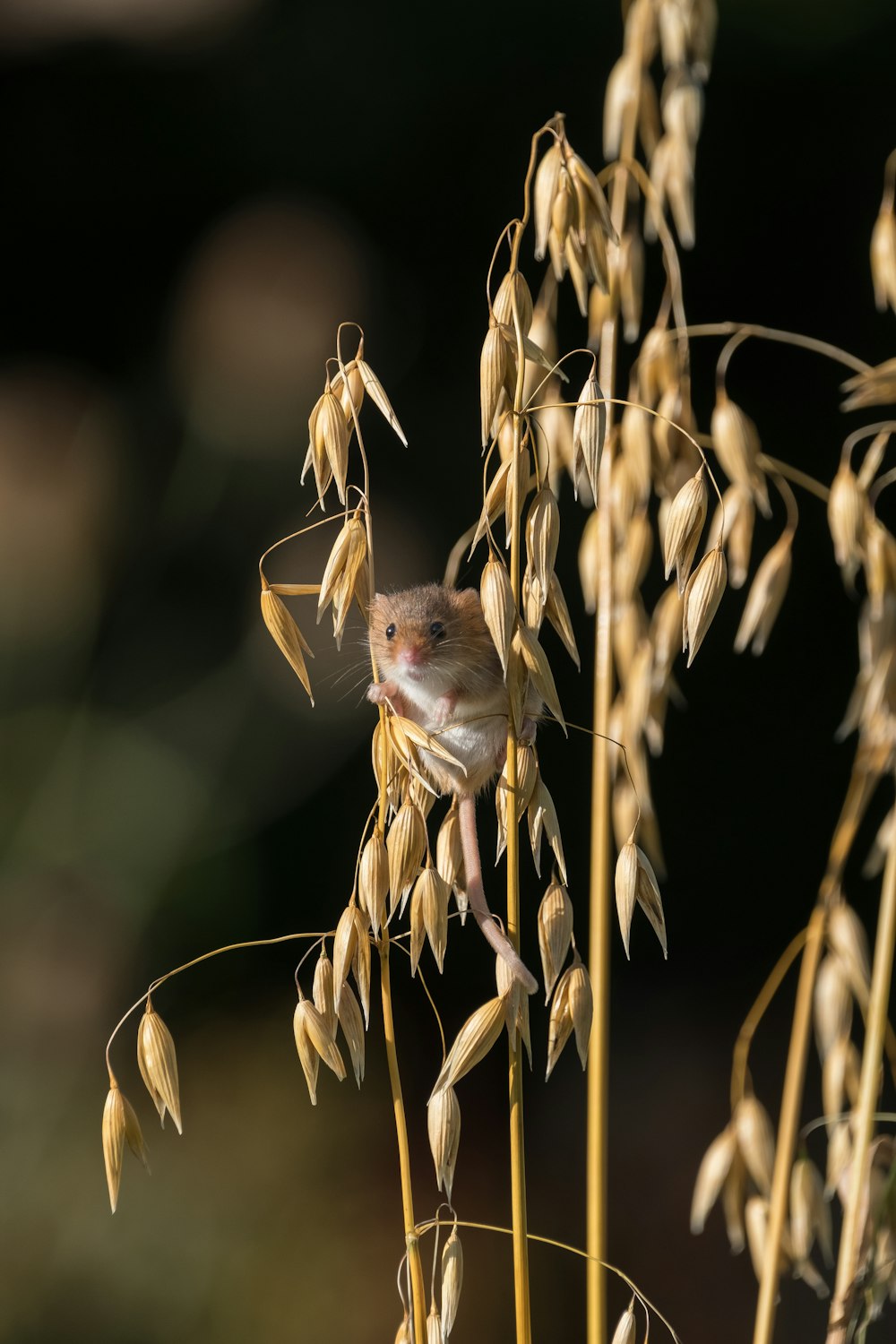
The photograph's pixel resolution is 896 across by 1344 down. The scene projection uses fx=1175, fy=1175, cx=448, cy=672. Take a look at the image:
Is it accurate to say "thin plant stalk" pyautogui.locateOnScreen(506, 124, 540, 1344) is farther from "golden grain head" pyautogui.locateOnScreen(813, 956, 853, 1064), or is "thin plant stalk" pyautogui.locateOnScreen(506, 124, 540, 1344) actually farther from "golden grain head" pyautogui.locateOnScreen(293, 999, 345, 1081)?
"golden grain head" pyautogui.locateOnScreen(813, 956, 853, 1064)

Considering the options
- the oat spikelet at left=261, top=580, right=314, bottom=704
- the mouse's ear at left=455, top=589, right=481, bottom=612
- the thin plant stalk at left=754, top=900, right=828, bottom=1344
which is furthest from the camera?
the mouse's ear at left=455, top=589, right=481, bottom=612

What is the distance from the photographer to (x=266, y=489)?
2.37 m

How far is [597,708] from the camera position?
85 cm

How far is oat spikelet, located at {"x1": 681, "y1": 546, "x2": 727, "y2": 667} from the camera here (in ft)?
2.01

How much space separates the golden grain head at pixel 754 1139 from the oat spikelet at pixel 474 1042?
418 millimetres

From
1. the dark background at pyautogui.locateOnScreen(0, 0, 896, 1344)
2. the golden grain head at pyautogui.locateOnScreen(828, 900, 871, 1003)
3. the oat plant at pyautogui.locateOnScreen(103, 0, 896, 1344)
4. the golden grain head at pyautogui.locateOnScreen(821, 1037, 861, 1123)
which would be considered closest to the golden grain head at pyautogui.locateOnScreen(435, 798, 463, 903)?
the oat plant at pyautogui.locateOnScreen(103, 0, 896, 1344)

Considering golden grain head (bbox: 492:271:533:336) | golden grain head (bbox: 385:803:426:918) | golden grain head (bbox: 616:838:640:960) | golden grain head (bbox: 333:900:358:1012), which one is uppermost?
golden grain head (bbox: 492:271:533:336)

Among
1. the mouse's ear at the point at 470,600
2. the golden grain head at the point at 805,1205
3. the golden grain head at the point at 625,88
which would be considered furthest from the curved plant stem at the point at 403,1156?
the golden grain head at the point at 625,88

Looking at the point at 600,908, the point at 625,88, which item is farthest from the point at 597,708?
the point at 625,88

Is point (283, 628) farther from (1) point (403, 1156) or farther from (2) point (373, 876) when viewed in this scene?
(1) point (403, 1156)

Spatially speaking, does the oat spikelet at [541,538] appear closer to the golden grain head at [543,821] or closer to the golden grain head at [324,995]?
the golden grain head at [543,821]

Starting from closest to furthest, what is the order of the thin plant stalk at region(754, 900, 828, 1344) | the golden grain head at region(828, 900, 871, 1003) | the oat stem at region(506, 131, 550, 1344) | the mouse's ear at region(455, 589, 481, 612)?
the oat stem at region(506, 131, 550, 1344), the thin plant stalk at region(754, 900, 828, 1344), the golden grain head at region(828, 900, 871, 1003), the mouse's ear at region(455, 589, 481, 612)

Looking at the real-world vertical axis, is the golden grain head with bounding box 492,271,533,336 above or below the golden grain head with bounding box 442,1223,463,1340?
above

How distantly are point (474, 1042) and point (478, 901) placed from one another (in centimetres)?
9
